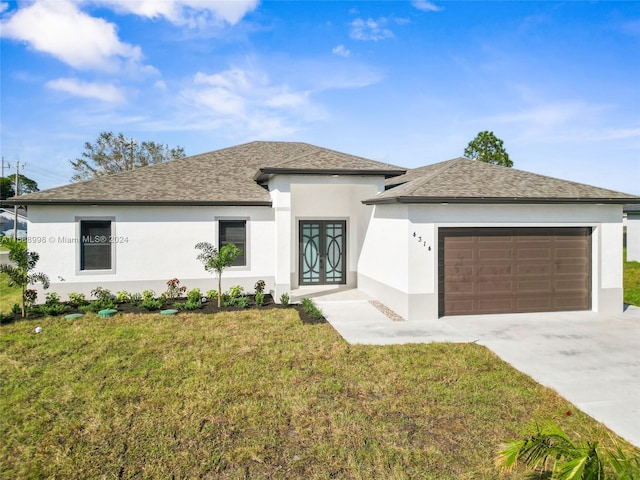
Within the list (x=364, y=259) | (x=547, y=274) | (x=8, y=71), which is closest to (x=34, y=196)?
(x=8, y=71)

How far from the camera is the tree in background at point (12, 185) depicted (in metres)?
53.3

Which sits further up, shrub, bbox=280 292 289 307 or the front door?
the front door

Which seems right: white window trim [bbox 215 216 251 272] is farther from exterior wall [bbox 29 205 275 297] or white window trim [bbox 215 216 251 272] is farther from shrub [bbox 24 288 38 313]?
shrub [bbox 24 288 38 313]

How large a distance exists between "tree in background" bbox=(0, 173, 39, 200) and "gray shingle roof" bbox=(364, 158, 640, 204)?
2229 inches

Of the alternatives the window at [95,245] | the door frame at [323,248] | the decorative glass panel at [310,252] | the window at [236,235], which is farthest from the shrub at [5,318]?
the decorative glass panel at [310,252]

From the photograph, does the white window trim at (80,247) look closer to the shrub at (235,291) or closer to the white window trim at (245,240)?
the white window trim at (245,240)

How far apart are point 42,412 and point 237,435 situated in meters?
2.86

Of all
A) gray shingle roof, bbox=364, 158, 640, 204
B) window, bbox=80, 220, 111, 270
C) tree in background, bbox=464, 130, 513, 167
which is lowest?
window, bbox=80, 220, 111, 270

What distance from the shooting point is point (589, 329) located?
9438 millimetres

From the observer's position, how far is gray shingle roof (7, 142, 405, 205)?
11.9m

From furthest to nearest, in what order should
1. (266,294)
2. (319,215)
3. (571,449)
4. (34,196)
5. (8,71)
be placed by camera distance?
(319,215), (266,294), (34,196), (8,71), (571,449)

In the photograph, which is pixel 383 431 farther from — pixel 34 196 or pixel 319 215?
pixel 34 196

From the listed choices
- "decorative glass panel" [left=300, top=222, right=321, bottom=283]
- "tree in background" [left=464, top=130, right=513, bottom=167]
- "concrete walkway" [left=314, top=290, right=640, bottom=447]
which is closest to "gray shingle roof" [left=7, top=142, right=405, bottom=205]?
"decorative glass panel" [left=300, top=222, right=321, bottom=283]

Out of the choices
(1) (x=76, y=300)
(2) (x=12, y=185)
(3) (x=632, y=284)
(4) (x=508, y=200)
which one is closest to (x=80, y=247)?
(1) (x=76, y=300)
